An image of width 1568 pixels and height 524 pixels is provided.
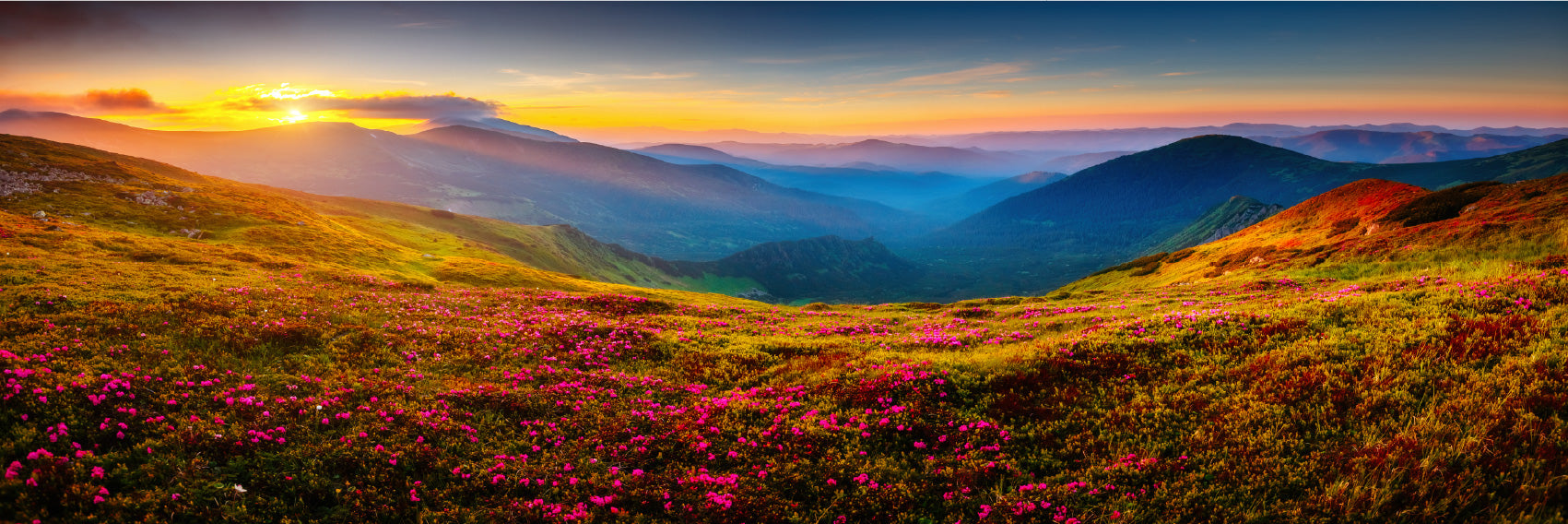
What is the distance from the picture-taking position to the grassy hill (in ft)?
33.0

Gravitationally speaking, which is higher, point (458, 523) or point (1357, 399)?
point (1357, 399)

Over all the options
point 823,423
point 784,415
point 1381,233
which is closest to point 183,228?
point 784,415

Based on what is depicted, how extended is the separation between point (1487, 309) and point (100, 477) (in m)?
32.5

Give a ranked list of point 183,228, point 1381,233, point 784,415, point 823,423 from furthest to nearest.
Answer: point 183,228 → point 1381,233 → point 784,415 → point 823,423

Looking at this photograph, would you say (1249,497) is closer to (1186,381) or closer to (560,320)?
(1186,381)

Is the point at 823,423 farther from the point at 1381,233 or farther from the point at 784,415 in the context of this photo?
the point at 1381,233

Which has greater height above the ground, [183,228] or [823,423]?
Answer: [183,228]

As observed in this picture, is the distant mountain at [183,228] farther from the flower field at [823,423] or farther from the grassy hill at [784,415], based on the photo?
the flower field at [823,423]

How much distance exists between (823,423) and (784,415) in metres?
1.25

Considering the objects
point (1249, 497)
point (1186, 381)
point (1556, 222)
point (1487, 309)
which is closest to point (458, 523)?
point (1249, 497)

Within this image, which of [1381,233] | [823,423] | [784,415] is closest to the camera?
[823,423]

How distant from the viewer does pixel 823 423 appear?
14.7m

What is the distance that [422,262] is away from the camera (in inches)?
2805

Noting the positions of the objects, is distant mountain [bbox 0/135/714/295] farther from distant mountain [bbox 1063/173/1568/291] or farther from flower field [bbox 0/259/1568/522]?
distant mountain [bbox 1063/173/1568/291]
